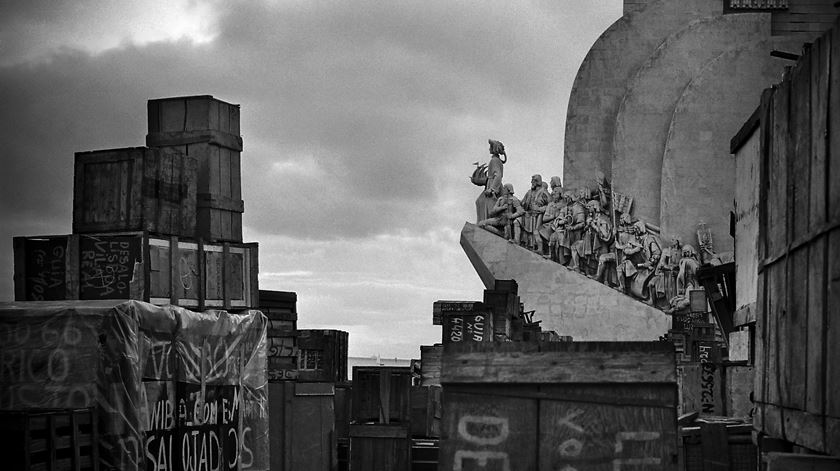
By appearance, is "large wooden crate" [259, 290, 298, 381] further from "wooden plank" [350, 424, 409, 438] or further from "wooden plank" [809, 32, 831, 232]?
"wooden plank" [809, 32, 831, 232]

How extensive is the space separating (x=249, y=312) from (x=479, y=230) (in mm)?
32353

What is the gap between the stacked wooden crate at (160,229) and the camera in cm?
1033

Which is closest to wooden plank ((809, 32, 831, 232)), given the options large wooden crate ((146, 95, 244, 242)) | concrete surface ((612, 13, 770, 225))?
large wooden crate ((146, 95, 244, 242))

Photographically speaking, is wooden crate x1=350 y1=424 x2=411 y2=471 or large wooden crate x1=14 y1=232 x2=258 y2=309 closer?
large wooden crate x1=14 y1=232 x2=258 y2=309

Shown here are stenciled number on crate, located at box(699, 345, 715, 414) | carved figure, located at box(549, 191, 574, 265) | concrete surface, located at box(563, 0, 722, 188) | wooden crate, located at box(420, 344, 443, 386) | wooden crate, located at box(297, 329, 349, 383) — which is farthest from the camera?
concrete surface, located at box(563, 0, 722, 188)

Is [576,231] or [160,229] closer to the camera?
[160,229]

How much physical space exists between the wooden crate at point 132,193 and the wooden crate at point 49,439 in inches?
89.8

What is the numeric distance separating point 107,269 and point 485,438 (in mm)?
4338

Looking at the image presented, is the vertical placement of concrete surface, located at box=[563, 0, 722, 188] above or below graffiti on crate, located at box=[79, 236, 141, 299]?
above

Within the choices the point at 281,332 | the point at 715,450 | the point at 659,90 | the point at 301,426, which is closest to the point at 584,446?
the point at 715,450

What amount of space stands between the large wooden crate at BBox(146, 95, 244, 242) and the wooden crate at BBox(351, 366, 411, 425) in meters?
2.81

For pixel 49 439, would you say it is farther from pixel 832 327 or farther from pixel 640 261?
pixel 640 261

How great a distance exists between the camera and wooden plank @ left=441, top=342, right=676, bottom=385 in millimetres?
6727

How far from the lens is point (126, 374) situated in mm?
8844
